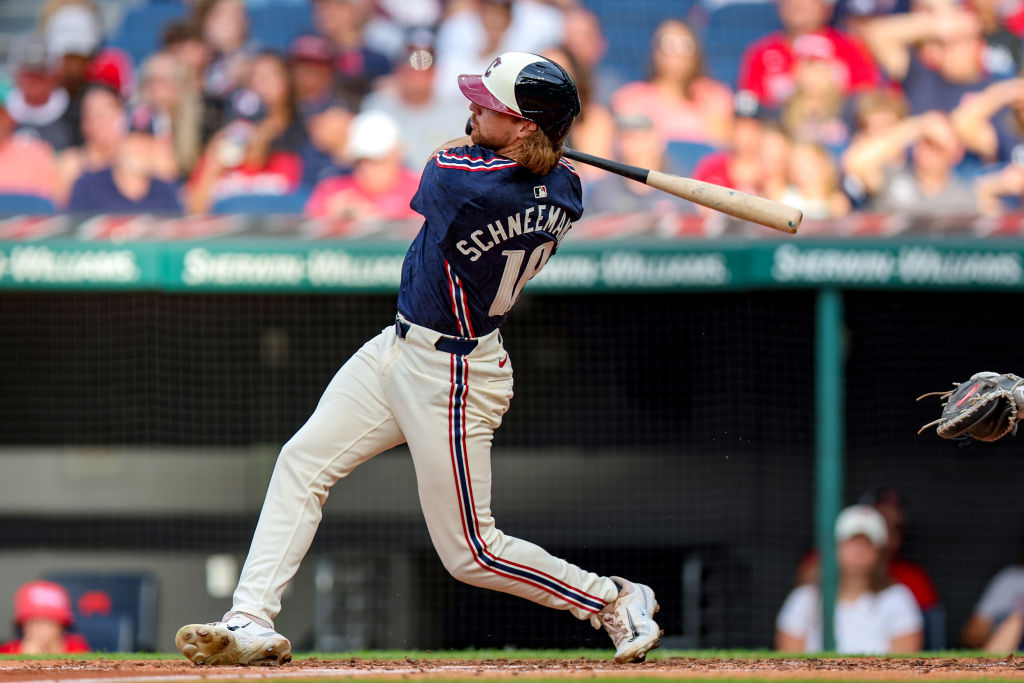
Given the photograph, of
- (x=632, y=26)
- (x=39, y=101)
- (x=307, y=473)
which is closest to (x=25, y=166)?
(x=39, y=101)

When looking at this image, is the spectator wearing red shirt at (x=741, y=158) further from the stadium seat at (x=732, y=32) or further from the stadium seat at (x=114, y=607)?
the stadium seat at (x=114, y=607)

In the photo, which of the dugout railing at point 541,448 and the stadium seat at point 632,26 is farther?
the stadium seat at point 632,26

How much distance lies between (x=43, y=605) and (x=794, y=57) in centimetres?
522

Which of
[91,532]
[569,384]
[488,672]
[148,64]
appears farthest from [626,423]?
[488,672]

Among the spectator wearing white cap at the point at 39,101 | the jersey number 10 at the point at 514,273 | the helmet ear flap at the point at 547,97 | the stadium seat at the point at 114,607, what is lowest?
the stadium seat at the point at 114,607

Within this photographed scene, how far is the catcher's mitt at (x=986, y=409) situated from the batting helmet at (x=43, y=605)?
4389mm

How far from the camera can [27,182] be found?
26.5 ft

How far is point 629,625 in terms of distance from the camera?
384 centimetres

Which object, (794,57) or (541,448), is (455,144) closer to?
(541,448)

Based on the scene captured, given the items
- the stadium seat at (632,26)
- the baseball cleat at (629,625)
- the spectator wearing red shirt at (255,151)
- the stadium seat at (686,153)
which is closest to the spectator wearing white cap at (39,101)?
the spectator wearing red shirt at (255,151)

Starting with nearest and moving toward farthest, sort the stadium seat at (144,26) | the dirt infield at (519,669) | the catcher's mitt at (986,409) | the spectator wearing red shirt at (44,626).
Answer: the dirt infield at (519,669)
the catcher's mitt at (986,409)
the spectator wearing red shirt at (44,626)
the stadium seat at (144,26)

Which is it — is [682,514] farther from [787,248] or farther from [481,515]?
[481,515]

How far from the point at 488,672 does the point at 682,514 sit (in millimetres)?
4208

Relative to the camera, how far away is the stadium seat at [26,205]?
25.9 ft
